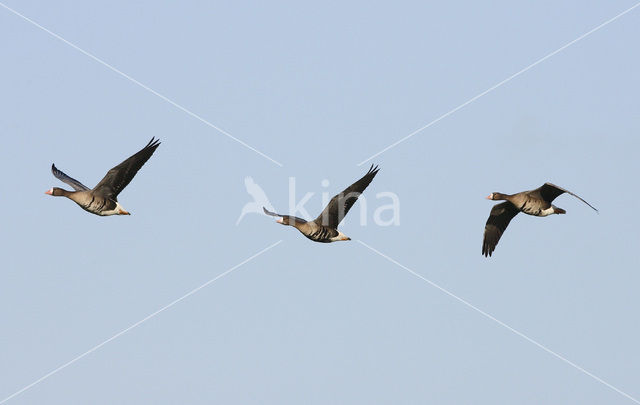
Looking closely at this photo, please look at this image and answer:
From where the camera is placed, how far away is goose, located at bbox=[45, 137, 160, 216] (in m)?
29.0

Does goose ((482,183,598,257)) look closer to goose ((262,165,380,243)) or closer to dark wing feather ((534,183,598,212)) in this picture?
dark wing feather ((534,183,598,212))

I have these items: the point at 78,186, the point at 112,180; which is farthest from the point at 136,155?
the point at 78,186

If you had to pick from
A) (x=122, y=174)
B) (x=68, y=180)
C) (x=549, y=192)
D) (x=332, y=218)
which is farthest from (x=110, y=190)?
(x=549, y=192)

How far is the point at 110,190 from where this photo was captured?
29797 millimetres

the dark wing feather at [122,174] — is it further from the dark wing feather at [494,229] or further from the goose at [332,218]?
the dark wing feather at [494,229]

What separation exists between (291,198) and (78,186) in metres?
5.75

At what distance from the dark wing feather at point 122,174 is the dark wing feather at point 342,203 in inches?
173

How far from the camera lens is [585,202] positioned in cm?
2630

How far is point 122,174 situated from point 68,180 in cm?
447

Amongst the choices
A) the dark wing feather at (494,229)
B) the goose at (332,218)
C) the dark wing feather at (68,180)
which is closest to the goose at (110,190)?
the dark wing feather at (68,180)

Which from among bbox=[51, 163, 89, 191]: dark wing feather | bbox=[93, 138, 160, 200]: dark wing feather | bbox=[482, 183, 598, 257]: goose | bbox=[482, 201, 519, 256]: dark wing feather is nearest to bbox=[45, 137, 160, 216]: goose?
bbox=[93, 138, 160, 200]: dark wing feather

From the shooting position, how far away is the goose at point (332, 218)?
96.5ft

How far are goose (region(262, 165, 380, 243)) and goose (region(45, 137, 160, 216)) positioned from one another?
3.78 metres

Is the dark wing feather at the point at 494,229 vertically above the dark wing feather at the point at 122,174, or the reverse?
the dark wing feather at the point at 494,229
